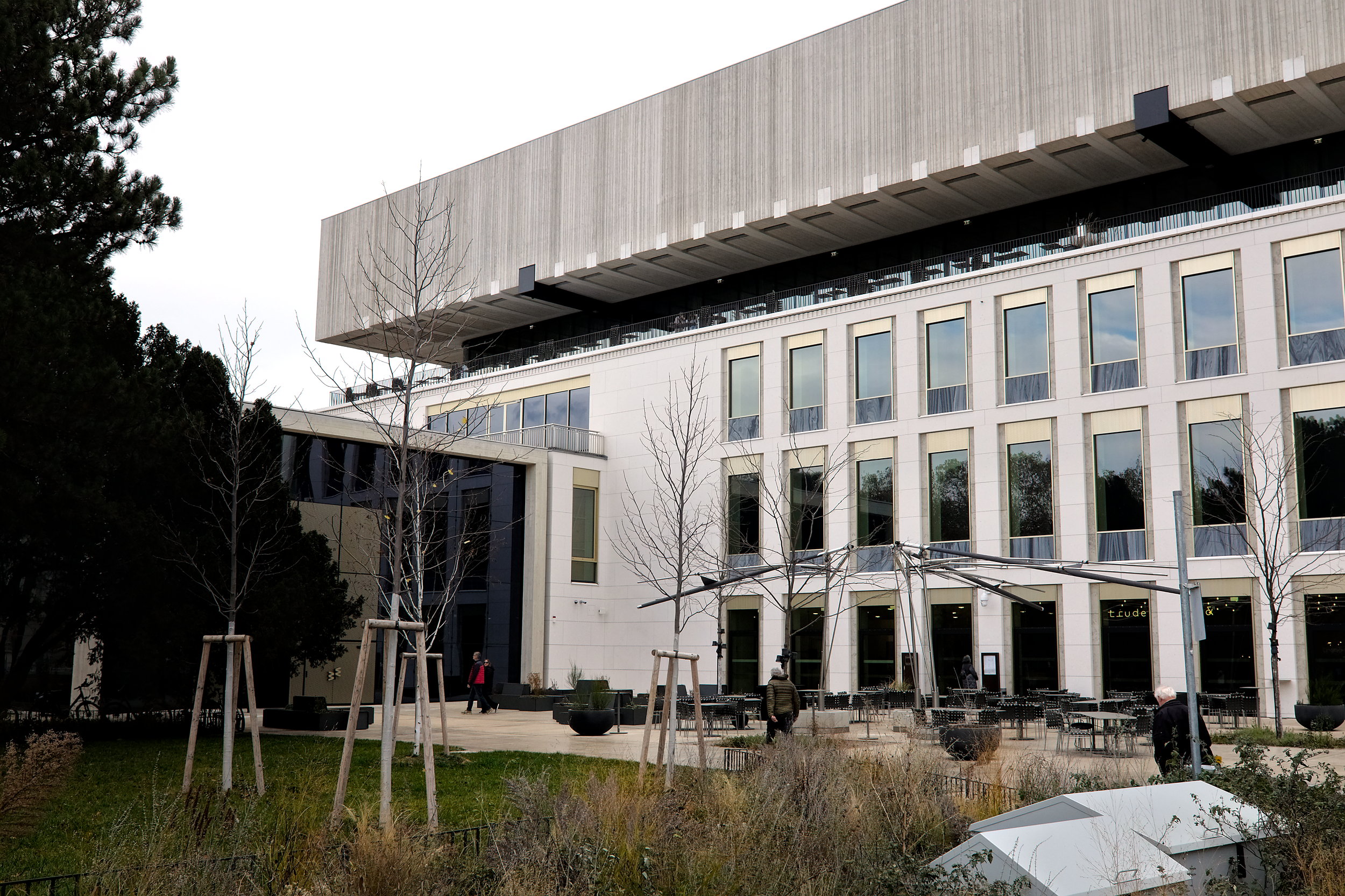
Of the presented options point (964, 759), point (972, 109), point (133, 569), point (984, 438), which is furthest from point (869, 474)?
point (133, 569)

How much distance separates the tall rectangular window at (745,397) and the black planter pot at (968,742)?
21.4m

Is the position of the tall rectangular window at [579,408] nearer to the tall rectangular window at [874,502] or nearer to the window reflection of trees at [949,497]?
the tall rectangular window at [874,502]

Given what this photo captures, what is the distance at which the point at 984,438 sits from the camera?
108ft

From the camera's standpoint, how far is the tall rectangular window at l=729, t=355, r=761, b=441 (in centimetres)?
3794

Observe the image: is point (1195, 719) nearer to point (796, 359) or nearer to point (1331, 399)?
point (1331, 399)

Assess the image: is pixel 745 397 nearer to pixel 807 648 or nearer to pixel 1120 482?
pixel 807 648

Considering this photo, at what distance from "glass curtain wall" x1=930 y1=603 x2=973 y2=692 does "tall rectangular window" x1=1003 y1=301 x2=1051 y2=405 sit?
632cm

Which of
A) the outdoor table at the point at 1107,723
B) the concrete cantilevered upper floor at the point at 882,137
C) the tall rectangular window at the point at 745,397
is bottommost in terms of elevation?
the outdoor table at the point at 1107,723

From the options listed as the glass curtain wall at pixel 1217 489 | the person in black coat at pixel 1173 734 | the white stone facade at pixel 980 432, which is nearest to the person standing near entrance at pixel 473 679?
the white stone facade at pixel 980 432

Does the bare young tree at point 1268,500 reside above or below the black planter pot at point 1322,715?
above

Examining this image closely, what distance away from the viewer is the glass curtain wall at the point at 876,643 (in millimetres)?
34000

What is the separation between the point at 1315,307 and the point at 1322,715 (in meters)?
10.4

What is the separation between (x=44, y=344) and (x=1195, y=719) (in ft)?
45.7

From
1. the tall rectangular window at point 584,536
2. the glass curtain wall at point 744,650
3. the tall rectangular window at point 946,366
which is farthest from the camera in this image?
the tall rectangular window at point 584,536
